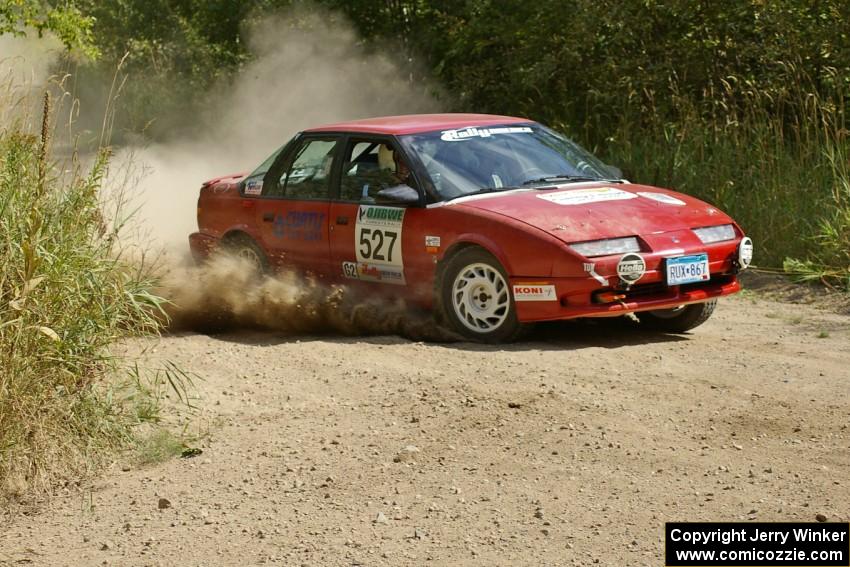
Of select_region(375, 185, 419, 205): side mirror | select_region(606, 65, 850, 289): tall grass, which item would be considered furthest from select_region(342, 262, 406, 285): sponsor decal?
select_region(606, 65, 850, 289): tall grass

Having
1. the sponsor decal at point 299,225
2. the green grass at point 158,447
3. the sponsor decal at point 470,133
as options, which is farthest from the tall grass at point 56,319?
the sponsor decal at point 470,133

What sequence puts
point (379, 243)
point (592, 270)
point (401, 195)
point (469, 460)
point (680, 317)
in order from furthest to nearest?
point (379, 243), point (680, 317), point (401, 195), point (592, 270), point (469, 460)

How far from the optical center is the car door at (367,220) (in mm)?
9297

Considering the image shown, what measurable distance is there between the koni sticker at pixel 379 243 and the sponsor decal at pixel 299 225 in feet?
1.49

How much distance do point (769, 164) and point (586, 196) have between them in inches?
168

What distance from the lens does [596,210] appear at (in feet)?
28.1

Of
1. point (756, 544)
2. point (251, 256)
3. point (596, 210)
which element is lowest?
point (756, 544)

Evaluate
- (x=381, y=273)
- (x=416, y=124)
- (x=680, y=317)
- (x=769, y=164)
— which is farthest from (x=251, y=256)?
(x=769, y=164)

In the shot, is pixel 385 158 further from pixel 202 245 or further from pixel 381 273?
pixel 202 245

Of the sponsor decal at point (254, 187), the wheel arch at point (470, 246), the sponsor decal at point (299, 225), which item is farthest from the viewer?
the sponsor decal at point (254, 187)

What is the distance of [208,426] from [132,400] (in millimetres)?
408

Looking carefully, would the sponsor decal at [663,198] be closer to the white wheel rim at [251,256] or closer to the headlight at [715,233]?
the headlight at [715,233]

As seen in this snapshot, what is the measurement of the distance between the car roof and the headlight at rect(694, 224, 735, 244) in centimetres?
190

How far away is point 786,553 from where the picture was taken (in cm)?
482
